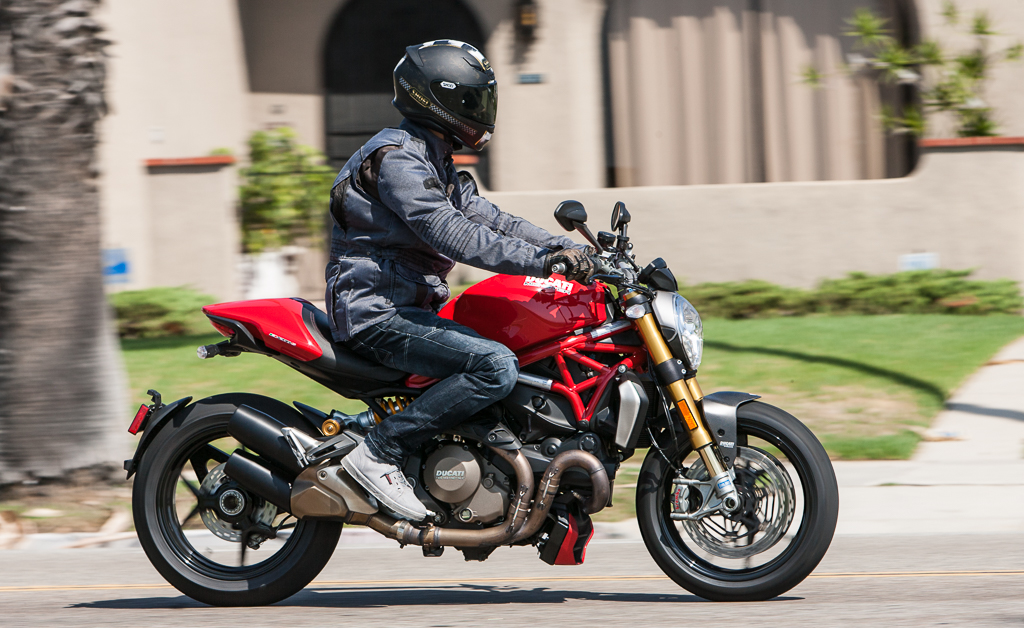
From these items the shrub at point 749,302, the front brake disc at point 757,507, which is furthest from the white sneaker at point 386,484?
the shrub at point 749,302

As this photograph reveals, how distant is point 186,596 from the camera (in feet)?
16.8

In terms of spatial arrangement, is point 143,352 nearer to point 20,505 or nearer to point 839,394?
point 20,505

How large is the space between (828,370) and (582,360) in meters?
5.18

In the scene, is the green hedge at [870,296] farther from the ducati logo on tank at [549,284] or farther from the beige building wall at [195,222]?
the ducati logo on tank at [549,284]

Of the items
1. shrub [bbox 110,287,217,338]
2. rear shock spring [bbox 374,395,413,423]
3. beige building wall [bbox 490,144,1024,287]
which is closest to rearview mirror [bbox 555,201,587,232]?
rear shock spring [bbox 374,395,413,423]

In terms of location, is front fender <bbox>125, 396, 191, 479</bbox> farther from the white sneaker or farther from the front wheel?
the front wheel

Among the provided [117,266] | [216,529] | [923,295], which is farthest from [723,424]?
[117,266]

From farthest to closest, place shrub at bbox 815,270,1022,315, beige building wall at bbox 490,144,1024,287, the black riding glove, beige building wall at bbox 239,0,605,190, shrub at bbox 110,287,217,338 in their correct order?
beige building wall at bbox 239,0,605,190
beige building wall at bbox 490,144,1024,287
shrub at bbox 110,287,217,338
shrub at bbox 815,270,1022,315
the black riding glove

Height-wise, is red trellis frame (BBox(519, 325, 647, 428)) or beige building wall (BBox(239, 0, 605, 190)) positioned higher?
beige building wall (BBox(239, 0, 605, 190))

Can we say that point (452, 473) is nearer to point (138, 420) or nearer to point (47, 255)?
point (138, 420)

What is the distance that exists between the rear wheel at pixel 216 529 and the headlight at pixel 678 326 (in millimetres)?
1548

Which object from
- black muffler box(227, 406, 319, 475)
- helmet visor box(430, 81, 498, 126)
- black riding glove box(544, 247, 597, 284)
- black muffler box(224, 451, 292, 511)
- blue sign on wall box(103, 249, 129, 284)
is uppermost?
helmet visor box(430, 81, 498, 126)

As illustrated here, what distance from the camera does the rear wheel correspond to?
189 inches

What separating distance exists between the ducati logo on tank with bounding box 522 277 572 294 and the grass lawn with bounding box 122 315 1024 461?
377 cm
